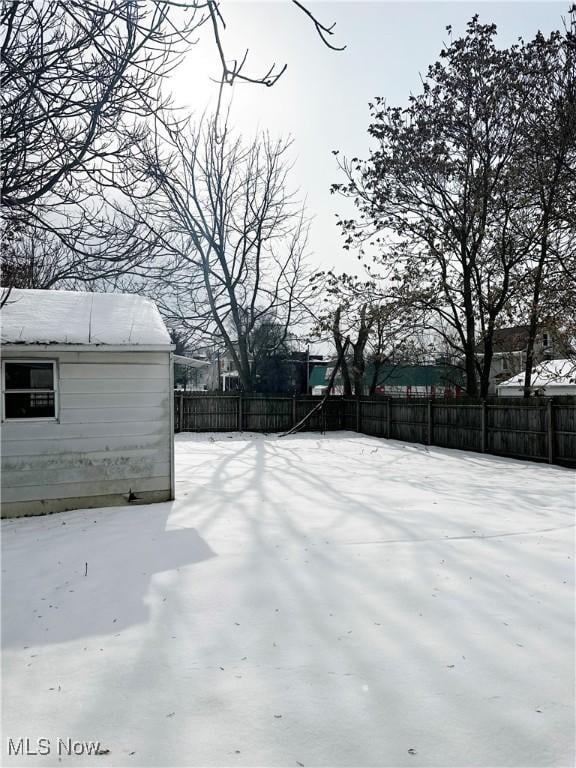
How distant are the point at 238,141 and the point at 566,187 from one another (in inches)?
509

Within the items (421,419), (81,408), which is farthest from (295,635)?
(421,419)

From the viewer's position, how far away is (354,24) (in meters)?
3.03

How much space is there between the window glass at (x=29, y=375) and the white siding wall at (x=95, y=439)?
0.50 feet

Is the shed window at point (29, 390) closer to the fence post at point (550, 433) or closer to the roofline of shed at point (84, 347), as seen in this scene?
the roofline of shed at point (84, 347)

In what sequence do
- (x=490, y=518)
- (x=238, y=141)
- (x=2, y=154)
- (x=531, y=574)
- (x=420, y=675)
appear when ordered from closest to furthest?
(x=420, y=675)
(x=2, y=154)
(x=531, y=574)
(x=490, y=518)
(x=238, y=141)

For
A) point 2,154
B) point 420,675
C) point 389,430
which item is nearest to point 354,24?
point 2,154

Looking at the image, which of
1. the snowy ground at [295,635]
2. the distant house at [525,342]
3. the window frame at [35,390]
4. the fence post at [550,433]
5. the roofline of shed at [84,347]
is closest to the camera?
the snowy ground at [295,635]

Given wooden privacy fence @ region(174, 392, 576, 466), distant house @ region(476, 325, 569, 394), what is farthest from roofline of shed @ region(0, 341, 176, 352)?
distant house @ region(476, 325, 569, 394)

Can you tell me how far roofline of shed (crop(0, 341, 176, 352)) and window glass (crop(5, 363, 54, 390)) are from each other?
31cm

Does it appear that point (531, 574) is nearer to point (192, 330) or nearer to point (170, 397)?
point (170, 397)

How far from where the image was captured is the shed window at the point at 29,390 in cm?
650

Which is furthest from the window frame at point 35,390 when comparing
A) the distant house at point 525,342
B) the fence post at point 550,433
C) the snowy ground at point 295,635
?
the distant house at point 525,342

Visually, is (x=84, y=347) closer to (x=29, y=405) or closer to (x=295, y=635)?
(x=29, y=405)

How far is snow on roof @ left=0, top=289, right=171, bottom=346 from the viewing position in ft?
21.2
